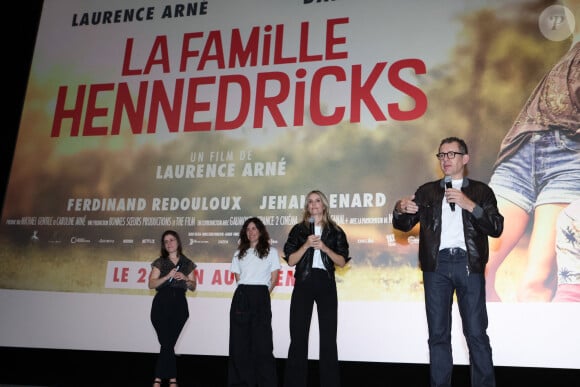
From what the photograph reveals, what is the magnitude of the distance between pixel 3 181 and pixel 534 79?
470 cm

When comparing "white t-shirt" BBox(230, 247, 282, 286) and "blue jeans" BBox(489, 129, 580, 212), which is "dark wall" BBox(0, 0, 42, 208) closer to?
"white t-shirt" BBox(230, 247, 282, 286)

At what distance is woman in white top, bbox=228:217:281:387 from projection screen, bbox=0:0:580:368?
743 millimetres

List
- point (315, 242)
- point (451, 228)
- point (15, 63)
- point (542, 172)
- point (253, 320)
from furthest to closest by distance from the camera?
1. point (15, 63)
2. point (542, 172)
3. point (253, 320)
4. point (315, 242)
5. point (451, 228)

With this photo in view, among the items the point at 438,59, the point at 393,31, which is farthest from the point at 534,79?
the point at 393,31

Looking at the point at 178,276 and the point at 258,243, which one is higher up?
the point at 258,243

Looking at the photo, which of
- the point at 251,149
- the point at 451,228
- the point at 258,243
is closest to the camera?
the point at 451,228

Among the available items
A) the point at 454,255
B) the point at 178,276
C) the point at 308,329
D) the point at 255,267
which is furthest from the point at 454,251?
the point at 178,276

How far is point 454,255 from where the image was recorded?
2.88 meters

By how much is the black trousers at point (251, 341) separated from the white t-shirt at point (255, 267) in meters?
0.04

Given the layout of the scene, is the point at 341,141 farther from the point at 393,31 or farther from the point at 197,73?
the point at 197,73

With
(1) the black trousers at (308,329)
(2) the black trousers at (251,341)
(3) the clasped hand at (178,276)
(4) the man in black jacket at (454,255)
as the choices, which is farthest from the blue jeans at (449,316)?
(3) the clasped hand at (178,276)

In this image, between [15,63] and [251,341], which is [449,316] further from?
[15,63]

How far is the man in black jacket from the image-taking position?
8.98 feet

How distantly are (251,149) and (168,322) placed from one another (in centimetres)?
151
